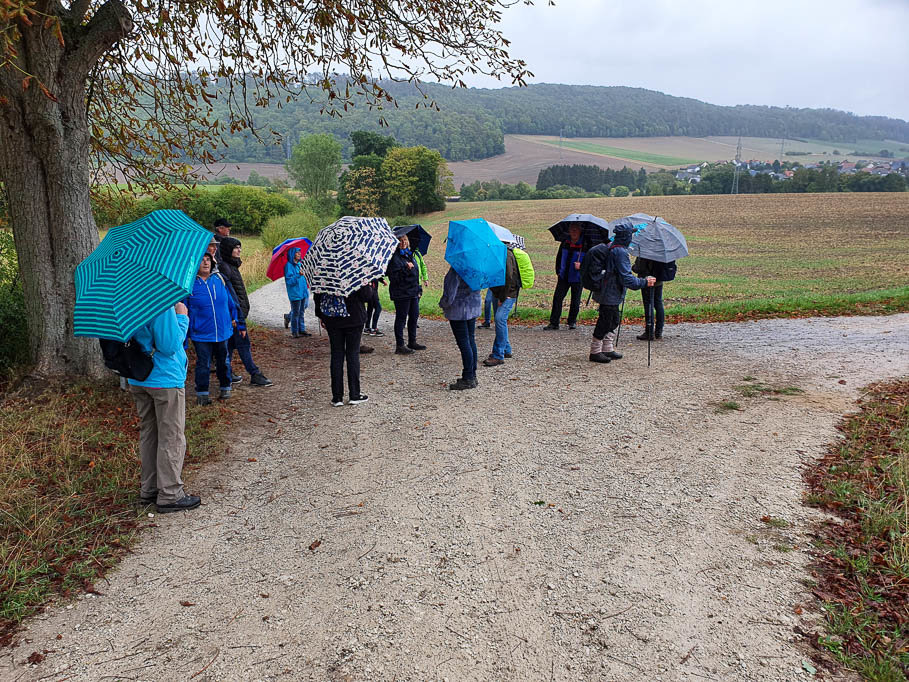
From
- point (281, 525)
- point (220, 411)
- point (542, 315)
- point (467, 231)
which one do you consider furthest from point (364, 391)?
point (542, 315)

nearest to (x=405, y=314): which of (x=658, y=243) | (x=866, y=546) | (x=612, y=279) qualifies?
(x=612, y=279)

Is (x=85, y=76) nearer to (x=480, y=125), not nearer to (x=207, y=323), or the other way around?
(x=207, y=323)

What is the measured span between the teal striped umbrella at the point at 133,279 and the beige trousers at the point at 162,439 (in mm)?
698

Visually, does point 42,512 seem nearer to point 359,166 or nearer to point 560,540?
point 560,540

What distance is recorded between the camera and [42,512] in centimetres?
457

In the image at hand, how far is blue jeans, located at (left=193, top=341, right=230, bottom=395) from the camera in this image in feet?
23.5

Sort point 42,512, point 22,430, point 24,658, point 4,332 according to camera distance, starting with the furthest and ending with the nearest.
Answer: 1. point 4,332
2. point 22,430
3. point 42,512
4. point 24,658

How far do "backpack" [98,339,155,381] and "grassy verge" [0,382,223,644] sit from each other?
1216 mm

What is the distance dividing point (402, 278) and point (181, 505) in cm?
547

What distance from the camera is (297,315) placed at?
38.2 ft

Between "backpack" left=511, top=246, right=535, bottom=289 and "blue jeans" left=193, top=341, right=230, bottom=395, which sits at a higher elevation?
"backpack" left=511, top=246, right=535, bottom=289

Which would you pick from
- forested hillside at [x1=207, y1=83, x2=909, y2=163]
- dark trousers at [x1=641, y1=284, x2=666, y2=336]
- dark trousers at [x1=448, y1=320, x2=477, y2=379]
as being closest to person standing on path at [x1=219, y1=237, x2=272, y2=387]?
dark trousers at [x1=448, y1=320, x2=477, y2=379]

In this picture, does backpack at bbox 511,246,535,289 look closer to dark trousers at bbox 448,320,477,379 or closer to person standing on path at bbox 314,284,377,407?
dark trousers at bbox 448,320,477,379

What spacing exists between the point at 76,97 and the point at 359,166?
65.5 metres
